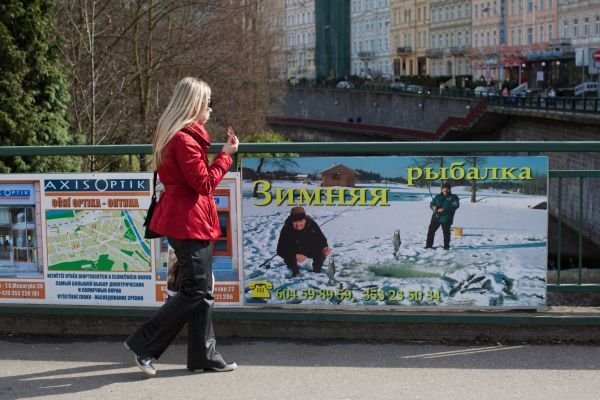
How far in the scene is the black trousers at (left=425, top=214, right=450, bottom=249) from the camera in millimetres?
6984

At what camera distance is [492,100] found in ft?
236

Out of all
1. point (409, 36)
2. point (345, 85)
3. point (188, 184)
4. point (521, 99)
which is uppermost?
point (409, 36)

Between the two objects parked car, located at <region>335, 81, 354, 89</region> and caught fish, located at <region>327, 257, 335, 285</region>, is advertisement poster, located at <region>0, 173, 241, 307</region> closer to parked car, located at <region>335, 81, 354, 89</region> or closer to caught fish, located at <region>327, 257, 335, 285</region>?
caught fish, located at <region>327, 257, 335, 285</region>

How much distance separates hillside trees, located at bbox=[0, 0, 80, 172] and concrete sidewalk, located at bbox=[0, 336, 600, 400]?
842cm

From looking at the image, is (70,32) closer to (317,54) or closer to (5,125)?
(5,125)

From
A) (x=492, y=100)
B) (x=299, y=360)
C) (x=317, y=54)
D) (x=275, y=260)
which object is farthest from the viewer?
(x=317, y=54)

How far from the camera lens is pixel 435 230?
7000mm

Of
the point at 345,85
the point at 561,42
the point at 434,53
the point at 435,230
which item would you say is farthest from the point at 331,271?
the point at 434,53

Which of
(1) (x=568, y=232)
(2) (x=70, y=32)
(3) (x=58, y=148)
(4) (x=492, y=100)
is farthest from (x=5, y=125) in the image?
(4) (x=492, y=100)

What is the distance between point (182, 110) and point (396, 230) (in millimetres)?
1723

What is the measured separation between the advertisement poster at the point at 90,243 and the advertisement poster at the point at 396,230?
6.9 inches

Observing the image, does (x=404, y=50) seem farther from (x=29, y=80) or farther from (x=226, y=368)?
(x=226, y=368)

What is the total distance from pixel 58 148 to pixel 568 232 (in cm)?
389

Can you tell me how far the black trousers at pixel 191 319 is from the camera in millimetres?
6293
